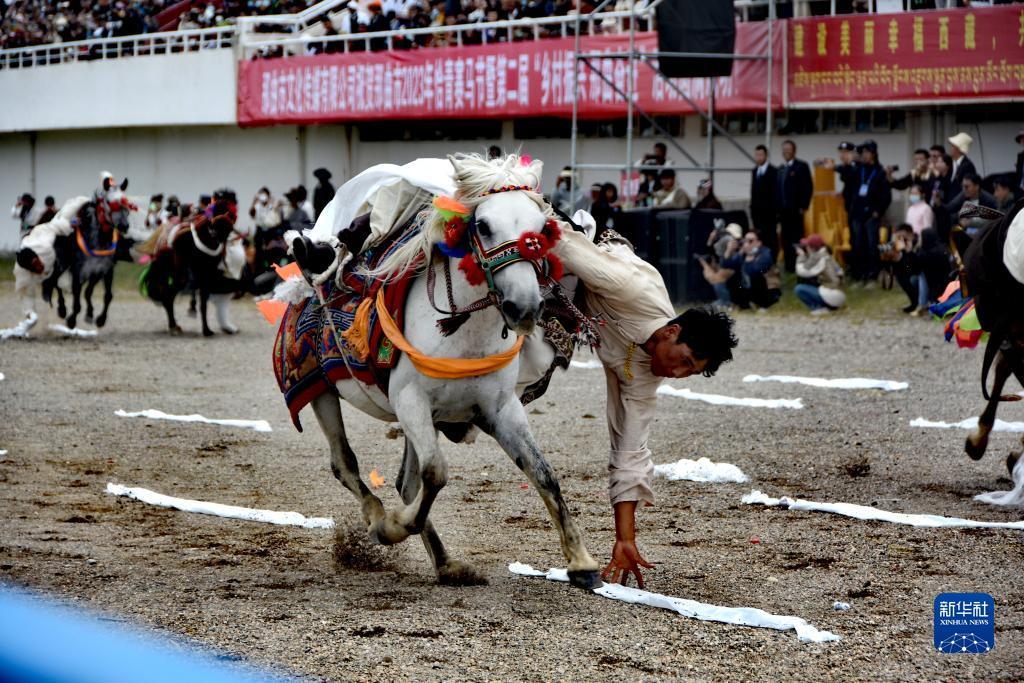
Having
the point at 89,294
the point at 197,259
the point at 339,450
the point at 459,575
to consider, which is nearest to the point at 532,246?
the point at 459,575

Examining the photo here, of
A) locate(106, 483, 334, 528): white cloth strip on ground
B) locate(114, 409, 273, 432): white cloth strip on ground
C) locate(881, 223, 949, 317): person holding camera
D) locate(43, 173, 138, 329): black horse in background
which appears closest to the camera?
locate(106, 483, 334, 528): white cloth strip on ground

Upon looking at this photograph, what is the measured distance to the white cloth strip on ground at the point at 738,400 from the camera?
10797mm

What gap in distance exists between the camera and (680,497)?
24.8 feet

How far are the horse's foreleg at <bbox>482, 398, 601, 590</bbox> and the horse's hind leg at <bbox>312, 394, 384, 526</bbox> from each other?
113cm

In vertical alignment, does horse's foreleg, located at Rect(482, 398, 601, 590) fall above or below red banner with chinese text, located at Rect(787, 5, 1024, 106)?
below

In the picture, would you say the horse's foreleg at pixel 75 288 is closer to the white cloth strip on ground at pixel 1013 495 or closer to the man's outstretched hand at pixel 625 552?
the white cloth strip on ground at pixel 1013 495

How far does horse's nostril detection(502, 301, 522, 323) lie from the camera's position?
486cm

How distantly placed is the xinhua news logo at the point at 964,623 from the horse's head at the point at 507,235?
1.87 metres

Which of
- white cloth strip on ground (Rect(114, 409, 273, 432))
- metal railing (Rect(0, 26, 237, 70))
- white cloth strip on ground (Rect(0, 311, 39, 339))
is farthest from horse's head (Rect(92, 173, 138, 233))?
metal railing (Rect(0, 26, 237, 70))

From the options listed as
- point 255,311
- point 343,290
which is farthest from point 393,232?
point 255,311

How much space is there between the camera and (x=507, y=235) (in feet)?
16.6

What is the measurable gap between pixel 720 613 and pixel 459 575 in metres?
1.20

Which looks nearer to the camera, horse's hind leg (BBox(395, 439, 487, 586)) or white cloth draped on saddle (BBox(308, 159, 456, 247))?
horse's hind leg (BBox(395, 439, 487, 586))

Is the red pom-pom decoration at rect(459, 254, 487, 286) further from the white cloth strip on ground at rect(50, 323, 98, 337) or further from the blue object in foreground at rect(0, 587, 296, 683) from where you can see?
the white cloth strip on ground at rect(50, 323, 98, 337)
